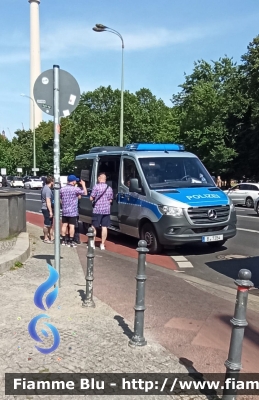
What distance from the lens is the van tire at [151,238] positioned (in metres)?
9.77

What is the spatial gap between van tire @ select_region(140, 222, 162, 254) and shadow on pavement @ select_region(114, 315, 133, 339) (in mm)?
4631

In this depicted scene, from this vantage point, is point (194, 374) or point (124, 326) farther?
point (124, 326)

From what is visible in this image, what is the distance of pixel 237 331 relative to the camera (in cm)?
324

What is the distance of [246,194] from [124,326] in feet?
76.0

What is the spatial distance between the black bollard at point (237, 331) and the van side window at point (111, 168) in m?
8.51

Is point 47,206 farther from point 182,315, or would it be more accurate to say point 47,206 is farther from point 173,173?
point 182,315

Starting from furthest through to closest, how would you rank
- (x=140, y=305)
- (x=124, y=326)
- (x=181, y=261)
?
(x=181, y=261) < (x=124, y=326) < (x=140, y=305)

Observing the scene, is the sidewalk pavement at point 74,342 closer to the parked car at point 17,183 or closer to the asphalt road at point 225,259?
the asphalt road at point 225,259

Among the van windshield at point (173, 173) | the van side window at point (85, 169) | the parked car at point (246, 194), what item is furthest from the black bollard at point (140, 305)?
the parked car at point (246, 194)

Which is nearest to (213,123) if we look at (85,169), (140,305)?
(85,169)

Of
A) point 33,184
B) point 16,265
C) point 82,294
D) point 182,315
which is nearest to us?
point 182,315

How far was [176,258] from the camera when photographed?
31.6ft

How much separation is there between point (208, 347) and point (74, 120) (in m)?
59.4

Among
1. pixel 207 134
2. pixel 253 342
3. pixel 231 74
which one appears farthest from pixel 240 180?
pixel 253 342
